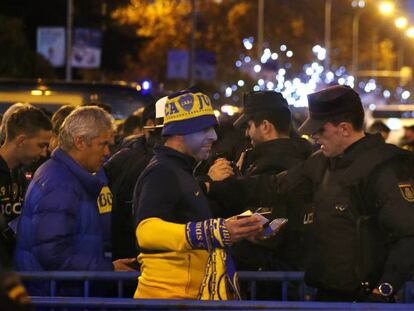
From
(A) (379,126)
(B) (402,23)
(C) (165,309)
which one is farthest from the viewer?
(B) (402,23)

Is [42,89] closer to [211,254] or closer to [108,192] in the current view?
[108,192]

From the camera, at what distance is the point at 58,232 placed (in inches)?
237

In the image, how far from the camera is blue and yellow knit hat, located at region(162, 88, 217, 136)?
5.46 meters

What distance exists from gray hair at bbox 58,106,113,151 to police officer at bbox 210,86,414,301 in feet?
3.92

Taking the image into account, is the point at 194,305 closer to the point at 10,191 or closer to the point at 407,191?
the point at 407,191

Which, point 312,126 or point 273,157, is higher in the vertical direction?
point 312,126

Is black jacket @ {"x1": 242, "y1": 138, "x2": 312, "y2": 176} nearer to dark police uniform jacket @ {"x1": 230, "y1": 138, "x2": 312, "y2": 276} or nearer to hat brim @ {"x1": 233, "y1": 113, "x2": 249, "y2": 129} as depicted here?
dark police uniform jacket @ {"x1": 230, "y1": 138, "x2": 312, "y2": 276}

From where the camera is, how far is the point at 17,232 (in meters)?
6.26

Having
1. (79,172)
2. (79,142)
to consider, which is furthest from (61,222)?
(79,142)

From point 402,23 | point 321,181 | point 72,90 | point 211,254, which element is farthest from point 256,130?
point 402,23

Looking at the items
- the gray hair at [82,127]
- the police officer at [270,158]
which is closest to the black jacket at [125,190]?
the police officer at [270,158]

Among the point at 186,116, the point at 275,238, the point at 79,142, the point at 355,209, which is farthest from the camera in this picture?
the point at 275,238

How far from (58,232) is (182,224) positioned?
0.97 metres

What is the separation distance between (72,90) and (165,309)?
1083 cm
